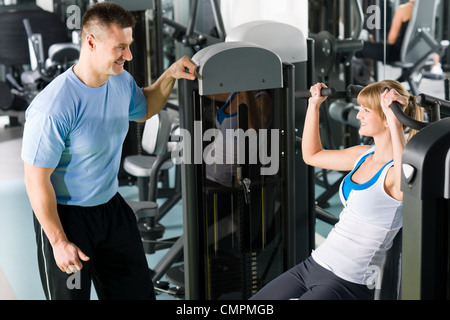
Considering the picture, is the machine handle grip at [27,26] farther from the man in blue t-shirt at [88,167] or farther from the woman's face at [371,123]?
the woman's face at [371,123]

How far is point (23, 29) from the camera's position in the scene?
6.04 meters

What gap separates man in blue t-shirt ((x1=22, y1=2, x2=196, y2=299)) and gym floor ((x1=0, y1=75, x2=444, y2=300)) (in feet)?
3.48

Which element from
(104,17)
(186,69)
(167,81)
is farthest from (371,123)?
(104,17)

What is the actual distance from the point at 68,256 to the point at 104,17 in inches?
28.6

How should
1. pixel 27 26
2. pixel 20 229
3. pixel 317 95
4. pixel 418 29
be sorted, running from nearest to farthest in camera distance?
pixel 317 95
pixel 20 229
pixel 418 29
pixel 27 26

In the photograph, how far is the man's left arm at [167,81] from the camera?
2.17 m

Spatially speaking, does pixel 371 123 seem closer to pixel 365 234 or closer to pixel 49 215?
pixel 365 234

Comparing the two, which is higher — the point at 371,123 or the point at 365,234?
the point at 371,123

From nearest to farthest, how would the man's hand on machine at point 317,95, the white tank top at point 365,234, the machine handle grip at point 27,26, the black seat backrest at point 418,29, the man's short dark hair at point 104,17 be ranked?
the white tank top at point 365,234
the man's short dark hair at point 104,17
the man's hand on machine at point 317,95
the black seat backrest at point 418,29
the machine handle grip at point 27,26

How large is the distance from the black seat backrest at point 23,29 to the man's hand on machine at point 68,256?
14.2 ft

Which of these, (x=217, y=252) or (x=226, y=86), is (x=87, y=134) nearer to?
(x=226, y=86)

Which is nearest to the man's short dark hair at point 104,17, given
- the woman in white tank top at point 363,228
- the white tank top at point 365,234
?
the woman in white tank top at point 363,228

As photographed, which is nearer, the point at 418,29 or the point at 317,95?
the point at 317,95

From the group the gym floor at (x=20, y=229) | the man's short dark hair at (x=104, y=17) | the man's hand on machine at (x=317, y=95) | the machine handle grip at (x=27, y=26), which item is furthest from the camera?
the machine handle grip at (x=27, y=26)
